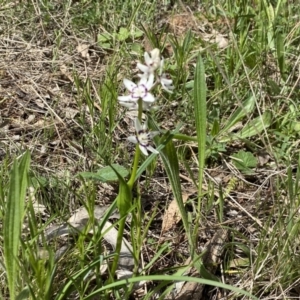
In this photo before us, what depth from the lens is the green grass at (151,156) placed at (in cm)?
127

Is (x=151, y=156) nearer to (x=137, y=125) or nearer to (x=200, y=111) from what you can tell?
(x=137, y=125)

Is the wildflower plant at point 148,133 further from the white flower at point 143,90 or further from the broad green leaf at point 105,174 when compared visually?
the broad green leaf at point 105,174

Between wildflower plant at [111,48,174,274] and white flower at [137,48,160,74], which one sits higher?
white flower at [137,48,160,74]

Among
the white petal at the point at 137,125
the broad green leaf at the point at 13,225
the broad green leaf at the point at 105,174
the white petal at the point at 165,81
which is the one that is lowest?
the broad green leaf at the point at 105,174

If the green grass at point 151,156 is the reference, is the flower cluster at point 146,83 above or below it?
above

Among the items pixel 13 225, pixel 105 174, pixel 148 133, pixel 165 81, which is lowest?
pixel 105 174

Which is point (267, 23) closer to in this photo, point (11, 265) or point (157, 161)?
point (157, 161)

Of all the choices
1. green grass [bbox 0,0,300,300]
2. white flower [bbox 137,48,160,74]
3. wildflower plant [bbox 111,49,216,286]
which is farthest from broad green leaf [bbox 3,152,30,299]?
white flower [bbox 137,48,160,74]

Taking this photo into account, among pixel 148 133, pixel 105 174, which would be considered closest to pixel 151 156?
pixel 148 133

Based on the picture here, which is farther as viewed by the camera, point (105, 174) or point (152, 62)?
point (105, 174)

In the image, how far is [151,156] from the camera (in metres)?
1.24

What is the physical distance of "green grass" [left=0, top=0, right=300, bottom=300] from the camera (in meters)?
1.27

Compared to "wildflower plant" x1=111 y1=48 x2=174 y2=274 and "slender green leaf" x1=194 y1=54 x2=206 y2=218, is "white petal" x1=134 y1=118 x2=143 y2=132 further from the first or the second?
"slender green leaf" x1=194 y1=54 x2=206 y2=218

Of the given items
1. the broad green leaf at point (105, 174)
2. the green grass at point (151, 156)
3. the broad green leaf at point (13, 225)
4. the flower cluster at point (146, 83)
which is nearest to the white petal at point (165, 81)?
the flower cluster at point (146, 83)
